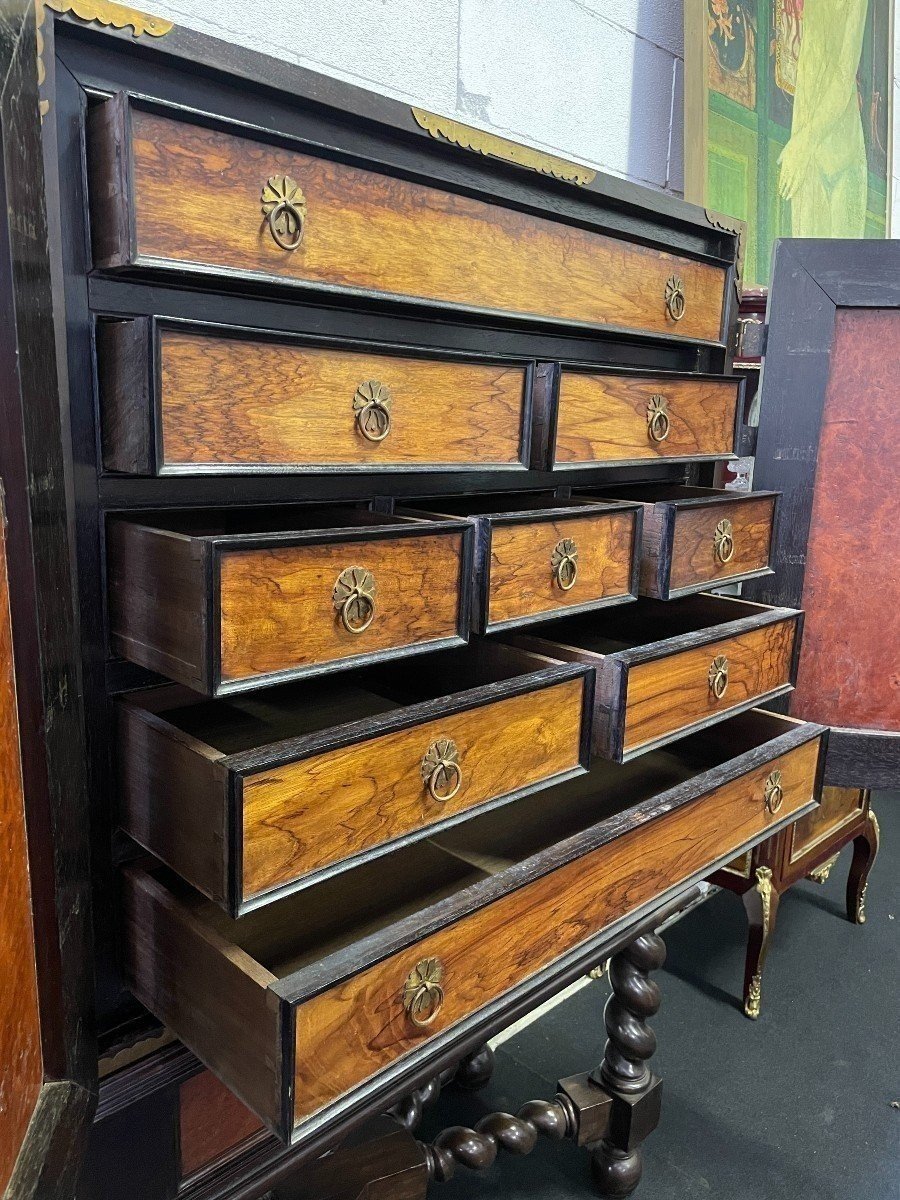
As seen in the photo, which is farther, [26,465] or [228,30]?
[228,30]

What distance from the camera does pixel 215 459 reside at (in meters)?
0.84

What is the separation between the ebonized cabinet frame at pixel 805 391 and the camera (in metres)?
1.55

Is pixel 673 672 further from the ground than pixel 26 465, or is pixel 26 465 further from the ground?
pixel 26 465

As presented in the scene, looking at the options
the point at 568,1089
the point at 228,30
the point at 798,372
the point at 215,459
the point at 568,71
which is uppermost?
the point at 568,71

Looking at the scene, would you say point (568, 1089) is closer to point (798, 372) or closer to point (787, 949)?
point (787, 949)

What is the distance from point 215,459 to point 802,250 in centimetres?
119

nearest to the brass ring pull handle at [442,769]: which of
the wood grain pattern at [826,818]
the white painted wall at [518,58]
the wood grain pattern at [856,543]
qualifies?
the wood grain pattern at [856,543]

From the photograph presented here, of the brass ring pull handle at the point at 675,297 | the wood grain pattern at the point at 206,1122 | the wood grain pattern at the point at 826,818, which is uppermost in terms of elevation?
the brass ring pull handle at the point at 675,297

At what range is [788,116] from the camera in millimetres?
2648

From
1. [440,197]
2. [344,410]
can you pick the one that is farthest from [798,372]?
[344,410]

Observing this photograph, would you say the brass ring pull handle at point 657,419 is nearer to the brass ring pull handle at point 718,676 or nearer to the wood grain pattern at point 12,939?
the brass ring pull handle at point 718,676

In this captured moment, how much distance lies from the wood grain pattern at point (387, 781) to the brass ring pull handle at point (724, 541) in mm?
406

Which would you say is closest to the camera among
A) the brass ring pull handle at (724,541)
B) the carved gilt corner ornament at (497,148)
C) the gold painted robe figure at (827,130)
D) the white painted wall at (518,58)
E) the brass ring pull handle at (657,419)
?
the carved gilt corner ornament at (497,148)

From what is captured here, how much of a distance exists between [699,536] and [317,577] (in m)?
0.70
